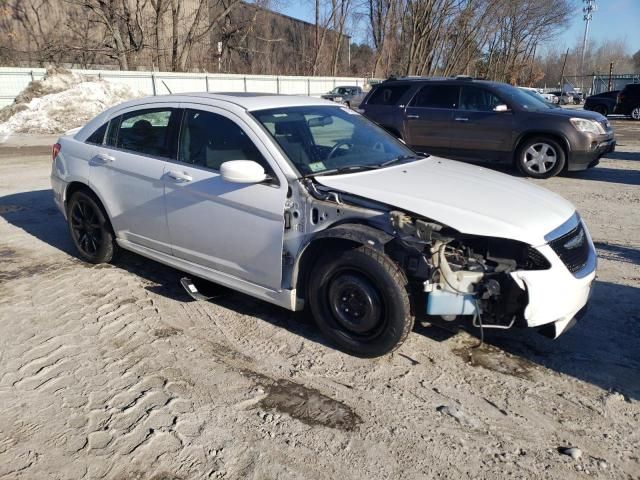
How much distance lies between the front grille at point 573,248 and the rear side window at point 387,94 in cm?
786

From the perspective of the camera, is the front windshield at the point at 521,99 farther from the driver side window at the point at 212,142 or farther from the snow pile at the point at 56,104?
the snow pile at the point at 56,104

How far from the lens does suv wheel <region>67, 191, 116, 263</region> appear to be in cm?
530

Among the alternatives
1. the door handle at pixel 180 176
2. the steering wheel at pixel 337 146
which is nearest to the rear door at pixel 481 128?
the steering wheel at pixel 337 146

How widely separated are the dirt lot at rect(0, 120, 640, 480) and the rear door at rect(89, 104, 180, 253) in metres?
0.58

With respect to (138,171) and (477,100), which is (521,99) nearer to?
(477,100)

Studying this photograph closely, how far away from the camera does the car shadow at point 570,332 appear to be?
3539 millimetres

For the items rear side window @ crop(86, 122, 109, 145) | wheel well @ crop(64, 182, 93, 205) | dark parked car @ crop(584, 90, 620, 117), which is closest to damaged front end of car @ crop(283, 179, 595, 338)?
rear side window @ crop(86, 122, 109, 145)

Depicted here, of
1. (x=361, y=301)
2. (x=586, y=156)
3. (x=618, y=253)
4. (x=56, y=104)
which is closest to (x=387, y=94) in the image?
(x=586, y=156)

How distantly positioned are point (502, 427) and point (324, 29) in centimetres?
5076

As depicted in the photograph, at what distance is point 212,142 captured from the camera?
14.1 feet

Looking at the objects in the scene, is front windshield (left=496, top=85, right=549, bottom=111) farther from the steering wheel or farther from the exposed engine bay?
the exposed engine bay

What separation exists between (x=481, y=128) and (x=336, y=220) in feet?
24.7

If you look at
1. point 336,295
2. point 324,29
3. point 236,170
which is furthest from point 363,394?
point 324,29

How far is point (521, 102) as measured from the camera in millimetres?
10117
